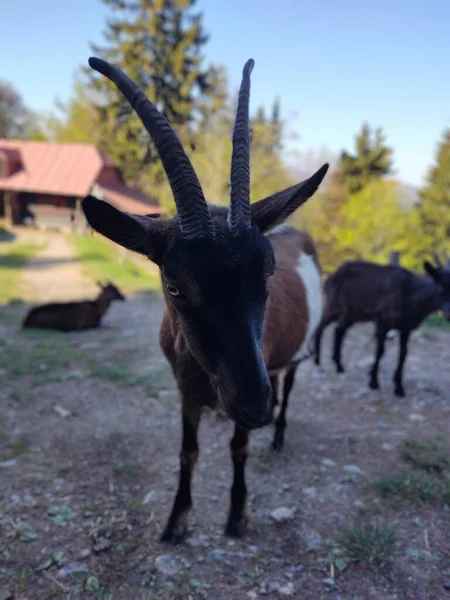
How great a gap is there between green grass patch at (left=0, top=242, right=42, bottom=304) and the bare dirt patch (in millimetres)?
7376

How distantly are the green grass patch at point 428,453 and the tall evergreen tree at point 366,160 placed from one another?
27.0m

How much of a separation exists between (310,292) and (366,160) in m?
27.7

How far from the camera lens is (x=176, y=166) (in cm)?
239

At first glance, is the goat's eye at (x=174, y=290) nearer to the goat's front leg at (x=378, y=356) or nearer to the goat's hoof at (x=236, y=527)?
the goat's hoof at (x=236, y=527)

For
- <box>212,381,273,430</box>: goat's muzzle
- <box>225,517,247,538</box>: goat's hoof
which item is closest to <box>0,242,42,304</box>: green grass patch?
<box>225,517,247,538</box>: goat's hoof

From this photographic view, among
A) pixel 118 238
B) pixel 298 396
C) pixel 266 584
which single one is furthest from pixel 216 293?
pixel 298 396

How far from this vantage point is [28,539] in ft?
10.5

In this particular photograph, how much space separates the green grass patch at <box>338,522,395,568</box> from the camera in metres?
3.09

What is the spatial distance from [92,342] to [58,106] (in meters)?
39.6

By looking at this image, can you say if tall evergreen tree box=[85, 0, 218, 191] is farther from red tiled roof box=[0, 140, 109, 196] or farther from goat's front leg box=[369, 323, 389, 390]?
goat's front leg box=[369, 323, 389, 390]

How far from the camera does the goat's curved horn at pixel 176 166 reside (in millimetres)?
2268

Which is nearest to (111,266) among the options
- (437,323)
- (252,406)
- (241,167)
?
(437,323)

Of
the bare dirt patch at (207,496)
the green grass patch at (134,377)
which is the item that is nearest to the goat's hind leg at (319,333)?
the bare dirt patch at (207,496)

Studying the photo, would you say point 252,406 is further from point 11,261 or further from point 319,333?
point 11,261
